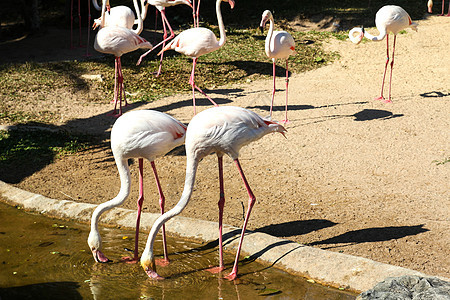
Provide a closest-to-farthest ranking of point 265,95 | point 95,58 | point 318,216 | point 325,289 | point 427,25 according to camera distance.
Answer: point 325,289 → point 318,216 → point 265,95 → point 95,58 → point 427,25

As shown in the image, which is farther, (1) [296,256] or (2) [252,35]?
(2) [252,35]

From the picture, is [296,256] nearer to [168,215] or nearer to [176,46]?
[168,215]

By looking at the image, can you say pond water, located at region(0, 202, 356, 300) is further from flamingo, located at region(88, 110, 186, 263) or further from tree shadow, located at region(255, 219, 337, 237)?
tree shadow, located at region(255, 219, 337, 237)

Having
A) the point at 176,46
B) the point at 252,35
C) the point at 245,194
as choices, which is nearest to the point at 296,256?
the point at 245,194

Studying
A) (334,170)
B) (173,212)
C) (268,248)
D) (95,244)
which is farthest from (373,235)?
(95,244)

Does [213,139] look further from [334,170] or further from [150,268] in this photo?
[334,170]

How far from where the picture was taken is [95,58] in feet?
36.9

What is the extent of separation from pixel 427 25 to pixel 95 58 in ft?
24.5

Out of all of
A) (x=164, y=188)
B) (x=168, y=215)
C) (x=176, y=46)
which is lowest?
(x=164, y=188)

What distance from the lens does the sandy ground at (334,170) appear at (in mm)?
4695

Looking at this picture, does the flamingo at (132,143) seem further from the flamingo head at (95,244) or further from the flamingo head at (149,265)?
the flamingo head at (149,265)

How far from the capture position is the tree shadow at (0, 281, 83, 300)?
3699 mm

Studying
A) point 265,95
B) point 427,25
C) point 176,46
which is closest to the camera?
point 176,46

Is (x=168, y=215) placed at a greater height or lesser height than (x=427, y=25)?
lesser
